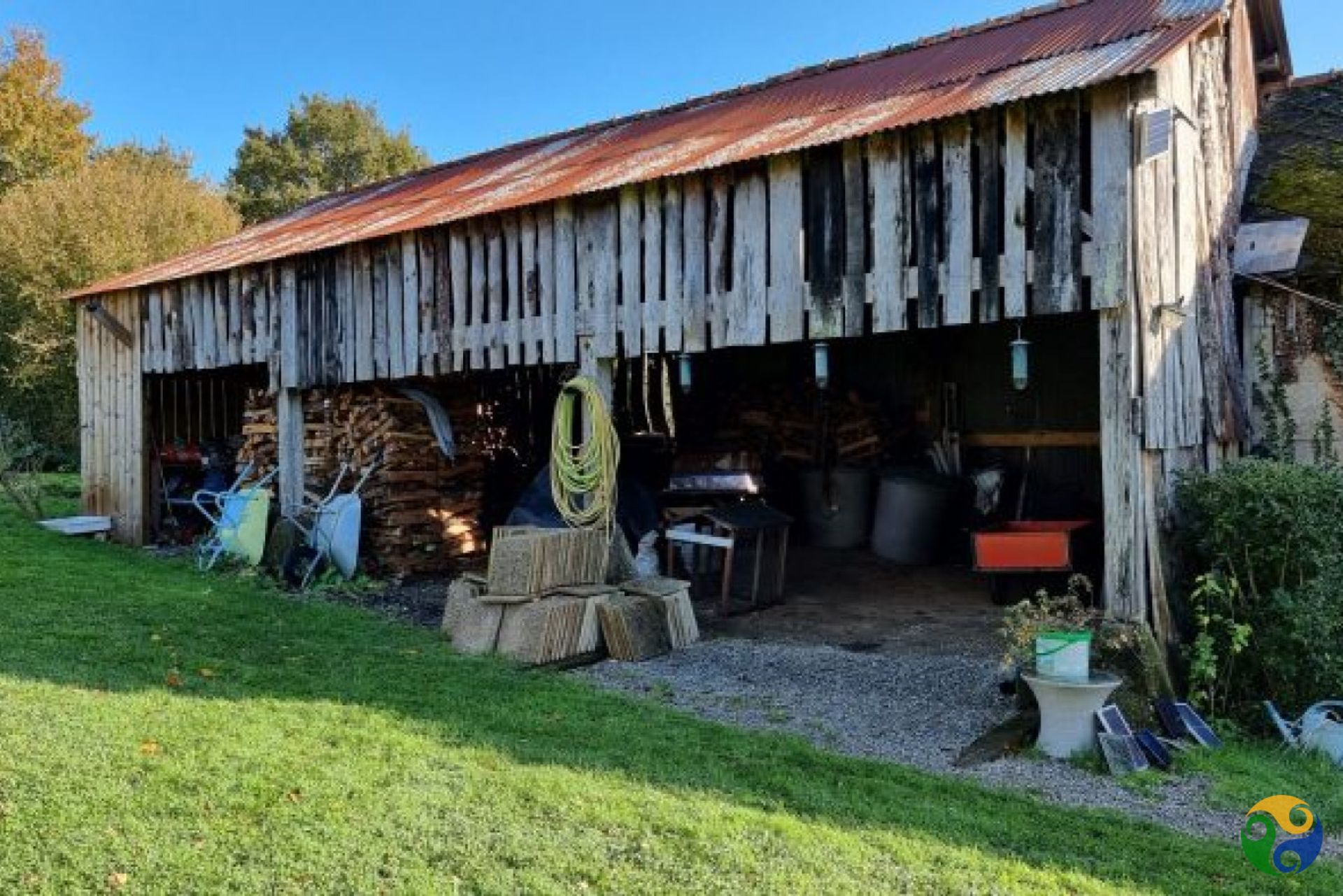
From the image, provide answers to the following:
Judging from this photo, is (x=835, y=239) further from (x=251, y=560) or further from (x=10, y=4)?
(x=10, y=4)

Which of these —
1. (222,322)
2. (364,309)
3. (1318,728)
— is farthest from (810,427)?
(1318,728)

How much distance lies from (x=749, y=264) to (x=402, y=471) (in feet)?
15.6

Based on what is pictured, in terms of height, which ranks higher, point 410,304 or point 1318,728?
point 410,304

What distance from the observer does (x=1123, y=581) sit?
5.72 m

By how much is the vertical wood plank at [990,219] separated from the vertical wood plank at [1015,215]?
0.14ft

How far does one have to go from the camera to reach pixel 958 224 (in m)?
6.24

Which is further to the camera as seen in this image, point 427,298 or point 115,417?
point 115,417

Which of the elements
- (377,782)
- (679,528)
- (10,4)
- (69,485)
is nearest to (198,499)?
(679,528)

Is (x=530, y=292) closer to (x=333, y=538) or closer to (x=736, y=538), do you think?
(x=736, y=538)

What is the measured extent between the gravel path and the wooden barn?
116cm

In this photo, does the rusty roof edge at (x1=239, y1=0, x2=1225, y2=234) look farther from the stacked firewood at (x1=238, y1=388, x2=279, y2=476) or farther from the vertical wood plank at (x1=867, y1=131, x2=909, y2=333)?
the stacked firewood at (x1=238, y1=388, x2=279, y2=476)

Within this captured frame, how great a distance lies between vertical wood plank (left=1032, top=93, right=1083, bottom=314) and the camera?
579cm

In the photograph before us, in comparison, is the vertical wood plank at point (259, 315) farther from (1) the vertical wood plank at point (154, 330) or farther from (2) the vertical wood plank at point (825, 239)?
(2) the vertical wood plank at point (825, 239)

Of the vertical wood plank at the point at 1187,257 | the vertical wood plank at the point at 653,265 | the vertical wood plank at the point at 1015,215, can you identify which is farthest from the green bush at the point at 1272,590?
the vertical wood plank at the point at 653,265
